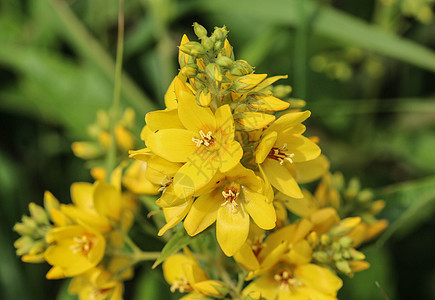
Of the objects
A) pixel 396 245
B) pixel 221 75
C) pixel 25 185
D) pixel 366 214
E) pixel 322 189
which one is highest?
pixel 25 185

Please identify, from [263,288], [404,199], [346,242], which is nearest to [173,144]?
[263,288]

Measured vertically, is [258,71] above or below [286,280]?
above

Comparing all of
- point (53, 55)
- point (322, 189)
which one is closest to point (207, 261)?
point (322, 189)

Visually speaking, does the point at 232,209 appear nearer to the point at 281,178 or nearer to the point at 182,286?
the point at 281,178

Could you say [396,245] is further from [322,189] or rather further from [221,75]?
[221,75]

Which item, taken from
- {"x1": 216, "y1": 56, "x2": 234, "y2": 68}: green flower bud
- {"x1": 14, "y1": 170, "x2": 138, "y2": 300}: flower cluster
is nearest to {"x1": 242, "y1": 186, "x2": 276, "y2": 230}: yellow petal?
{"x1": 216, "y1": 56, "x2": 234, "y2": 68}: green flower bud

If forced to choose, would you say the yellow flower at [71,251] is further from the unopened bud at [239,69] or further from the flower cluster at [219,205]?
the unopened bud at [239,69]
